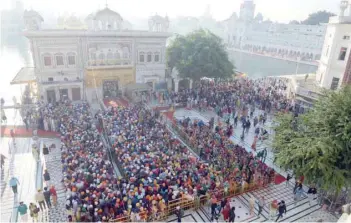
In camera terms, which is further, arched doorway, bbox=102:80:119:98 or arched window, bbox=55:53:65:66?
arched doorway, bbox=102:80:119:98

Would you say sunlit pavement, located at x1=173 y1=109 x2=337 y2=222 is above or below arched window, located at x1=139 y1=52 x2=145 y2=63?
below

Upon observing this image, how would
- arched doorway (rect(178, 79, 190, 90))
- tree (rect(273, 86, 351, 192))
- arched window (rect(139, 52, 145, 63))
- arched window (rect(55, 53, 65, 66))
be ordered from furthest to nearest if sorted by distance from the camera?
arched doorway (rect(178, 79, 190, 90)) → arched window (rect(139, 52, 145, 63)) → arched window (rect(55, 53, 65, 66)) → tree (rect(273, 86, 351, 192))

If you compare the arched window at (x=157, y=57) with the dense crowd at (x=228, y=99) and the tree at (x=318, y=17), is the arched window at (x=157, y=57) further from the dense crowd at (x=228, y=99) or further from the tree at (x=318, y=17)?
the tree at (x=318, y=17)

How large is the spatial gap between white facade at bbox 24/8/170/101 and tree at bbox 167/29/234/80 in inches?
105

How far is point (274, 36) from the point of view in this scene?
70.1m

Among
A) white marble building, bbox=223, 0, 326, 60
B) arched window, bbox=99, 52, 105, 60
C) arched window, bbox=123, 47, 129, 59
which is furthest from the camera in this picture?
white marble building, bbox=223, 0, 326, 60

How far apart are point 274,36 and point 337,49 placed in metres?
51.7

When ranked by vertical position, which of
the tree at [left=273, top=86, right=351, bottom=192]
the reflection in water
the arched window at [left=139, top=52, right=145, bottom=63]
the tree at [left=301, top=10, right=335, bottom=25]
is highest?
the tree at [left=301, top=10, right=335, bottom=25]

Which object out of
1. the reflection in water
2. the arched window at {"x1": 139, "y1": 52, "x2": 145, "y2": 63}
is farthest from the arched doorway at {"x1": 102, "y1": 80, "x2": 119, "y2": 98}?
the reflection in water

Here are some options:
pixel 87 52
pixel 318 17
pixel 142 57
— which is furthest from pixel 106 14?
pixel 318 17

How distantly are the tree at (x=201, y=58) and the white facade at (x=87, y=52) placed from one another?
8.77ft

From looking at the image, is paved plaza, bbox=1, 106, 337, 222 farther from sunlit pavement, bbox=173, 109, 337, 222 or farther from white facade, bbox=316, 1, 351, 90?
white facade, bbox=316, 1, 351, 90

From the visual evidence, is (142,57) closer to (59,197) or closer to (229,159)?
(229,159)

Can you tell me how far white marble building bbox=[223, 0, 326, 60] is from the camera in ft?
200
